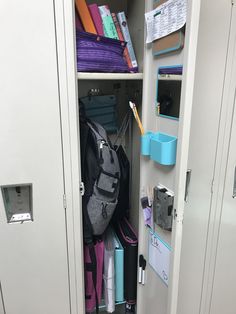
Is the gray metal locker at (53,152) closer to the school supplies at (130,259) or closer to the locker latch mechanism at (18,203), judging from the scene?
the locker latch mechanism at (18,203)

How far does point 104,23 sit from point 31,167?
76cm

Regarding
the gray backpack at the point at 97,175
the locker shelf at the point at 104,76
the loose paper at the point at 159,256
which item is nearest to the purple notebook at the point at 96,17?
the locker shelf at the point at 104,76

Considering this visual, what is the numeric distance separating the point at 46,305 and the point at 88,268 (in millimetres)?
287

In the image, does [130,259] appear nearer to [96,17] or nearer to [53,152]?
[53,152]

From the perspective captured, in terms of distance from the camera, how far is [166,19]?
0.94 meters

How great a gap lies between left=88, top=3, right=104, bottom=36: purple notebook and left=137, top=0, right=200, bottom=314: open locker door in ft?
0.79

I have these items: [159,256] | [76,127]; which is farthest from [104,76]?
[159,256]

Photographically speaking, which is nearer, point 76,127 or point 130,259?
point 76,127

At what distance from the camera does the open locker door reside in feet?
2.67

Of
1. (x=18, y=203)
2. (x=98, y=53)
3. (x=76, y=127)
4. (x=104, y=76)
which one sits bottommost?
(x=18, y=203)

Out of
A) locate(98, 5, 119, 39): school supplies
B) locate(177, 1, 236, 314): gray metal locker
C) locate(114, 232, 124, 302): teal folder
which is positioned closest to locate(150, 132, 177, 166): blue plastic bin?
locate(177, 1, 236, 314): gray metal locker

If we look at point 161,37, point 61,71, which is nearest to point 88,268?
point 61,71

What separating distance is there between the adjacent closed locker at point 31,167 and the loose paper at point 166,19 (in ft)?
1.30

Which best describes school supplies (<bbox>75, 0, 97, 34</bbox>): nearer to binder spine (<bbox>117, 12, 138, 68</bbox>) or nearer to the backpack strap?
binder spine (<bbox>117, 12, 138, 68</bbox>)
